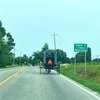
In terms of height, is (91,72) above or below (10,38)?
below

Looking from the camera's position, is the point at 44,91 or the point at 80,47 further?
the point at 80,47

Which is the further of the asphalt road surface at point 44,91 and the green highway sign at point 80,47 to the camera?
the green highway sign at point 80,47

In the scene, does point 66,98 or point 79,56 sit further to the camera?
point 79,56

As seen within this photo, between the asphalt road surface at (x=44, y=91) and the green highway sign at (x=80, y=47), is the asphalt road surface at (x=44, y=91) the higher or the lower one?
the lower one

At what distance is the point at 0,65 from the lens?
11006 cm

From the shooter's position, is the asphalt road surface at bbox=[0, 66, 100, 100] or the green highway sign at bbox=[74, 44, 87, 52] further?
the green highway sign at bbox=[74, 44, 87, 52]

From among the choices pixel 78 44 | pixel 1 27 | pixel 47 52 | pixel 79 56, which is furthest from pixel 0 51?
pixel 78 44

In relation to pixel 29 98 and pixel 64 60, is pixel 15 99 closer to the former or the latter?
pixel 29 98

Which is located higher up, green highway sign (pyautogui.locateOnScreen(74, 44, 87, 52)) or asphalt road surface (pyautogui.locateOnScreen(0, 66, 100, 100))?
green highway sign (pyautogui.locateOnScreen(74, 44, 87, 52))

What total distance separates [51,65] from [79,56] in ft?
308

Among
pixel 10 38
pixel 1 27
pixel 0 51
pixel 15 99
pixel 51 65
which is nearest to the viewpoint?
pixel 15 99

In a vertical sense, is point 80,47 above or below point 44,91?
above

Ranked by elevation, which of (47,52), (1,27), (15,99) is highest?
(1,27)

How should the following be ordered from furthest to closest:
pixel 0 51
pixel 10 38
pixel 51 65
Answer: pixel 10 38
pixel 0 51
pixel 51 65
